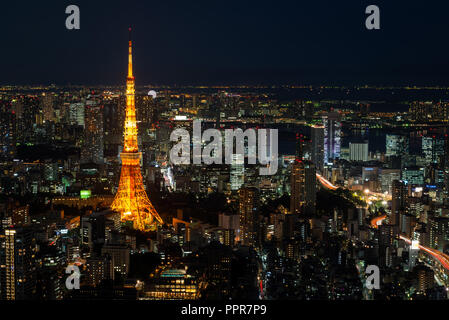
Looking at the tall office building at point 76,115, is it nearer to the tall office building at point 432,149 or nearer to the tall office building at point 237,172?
the tall office building at point 237,172

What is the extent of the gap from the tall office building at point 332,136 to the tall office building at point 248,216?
5.66m

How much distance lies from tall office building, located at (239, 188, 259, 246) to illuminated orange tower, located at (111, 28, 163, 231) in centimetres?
116

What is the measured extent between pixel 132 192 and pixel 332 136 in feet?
25.8

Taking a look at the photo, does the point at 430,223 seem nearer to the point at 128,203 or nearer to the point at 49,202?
the point at 128,203

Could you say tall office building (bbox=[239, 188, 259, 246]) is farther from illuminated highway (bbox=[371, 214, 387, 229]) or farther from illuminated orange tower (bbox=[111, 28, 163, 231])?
illuminated highway (bbox=[371, 214, 387, 229])

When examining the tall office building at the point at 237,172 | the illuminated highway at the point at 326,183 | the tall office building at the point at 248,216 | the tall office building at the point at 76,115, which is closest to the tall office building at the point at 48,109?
the tall office building at the point at 76,115

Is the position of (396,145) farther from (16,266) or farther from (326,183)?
(16,266)

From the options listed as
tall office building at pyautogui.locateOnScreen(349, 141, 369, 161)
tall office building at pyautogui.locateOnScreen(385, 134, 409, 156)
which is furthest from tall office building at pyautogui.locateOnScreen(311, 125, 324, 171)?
tall office building at pyautogui.locateOnScreen(385, 134, 409, 156)

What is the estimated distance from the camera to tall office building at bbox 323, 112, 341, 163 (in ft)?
48.0

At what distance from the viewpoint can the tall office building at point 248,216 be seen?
25.4 ft

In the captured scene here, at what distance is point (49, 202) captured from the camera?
9430mm

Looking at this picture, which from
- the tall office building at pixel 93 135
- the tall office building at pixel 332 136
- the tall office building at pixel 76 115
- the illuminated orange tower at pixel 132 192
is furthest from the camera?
the tall office building at pixel 332 136
